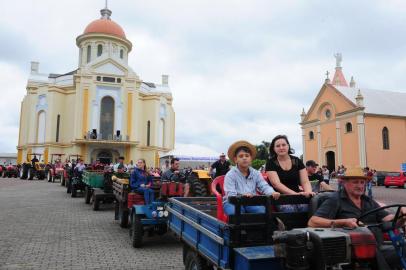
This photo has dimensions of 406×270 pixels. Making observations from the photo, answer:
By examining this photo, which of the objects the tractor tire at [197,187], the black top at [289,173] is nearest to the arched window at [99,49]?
the tractor tire at [197,187]

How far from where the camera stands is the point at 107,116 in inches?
1649

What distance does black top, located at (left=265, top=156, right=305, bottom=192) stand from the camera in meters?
4.76

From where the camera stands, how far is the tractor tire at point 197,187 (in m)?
8.72

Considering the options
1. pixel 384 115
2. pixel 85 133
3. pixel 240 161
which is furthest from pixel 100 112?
pixel 240 161

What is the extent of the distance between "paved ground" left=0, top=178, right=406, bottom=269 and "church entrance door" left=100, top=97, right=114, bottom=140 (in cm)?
3029

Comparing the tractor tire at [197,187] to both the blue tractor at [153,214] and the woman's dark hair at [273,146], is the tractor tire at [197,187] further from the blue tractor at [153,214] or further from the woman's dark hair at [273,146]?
the woman's dark hair at [273,146]

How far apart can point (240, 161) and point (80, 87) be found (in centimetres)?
3939

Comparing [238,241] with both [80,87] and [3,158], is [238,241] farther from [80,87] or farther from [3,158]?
[3,158]

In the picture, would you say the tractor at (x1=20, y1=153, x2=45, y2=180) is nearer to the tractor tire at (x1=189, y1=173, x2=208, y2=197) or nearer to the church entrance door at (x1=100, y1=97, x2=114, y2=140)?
the church entrance door at (x1=100, y1=97, x2=114, y2=140)

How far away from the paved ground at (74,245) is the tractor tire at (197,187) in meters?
1.23

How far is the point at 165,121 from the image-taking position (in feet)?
156

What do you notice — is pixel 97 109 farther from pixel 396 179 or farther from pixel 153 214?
pixel 153 214

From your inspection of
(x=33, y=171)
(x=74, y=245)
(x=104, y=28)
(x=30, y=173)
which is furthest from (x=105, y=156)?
(x=74, y=245)

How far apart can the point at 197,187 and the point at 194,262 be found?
4.11m
